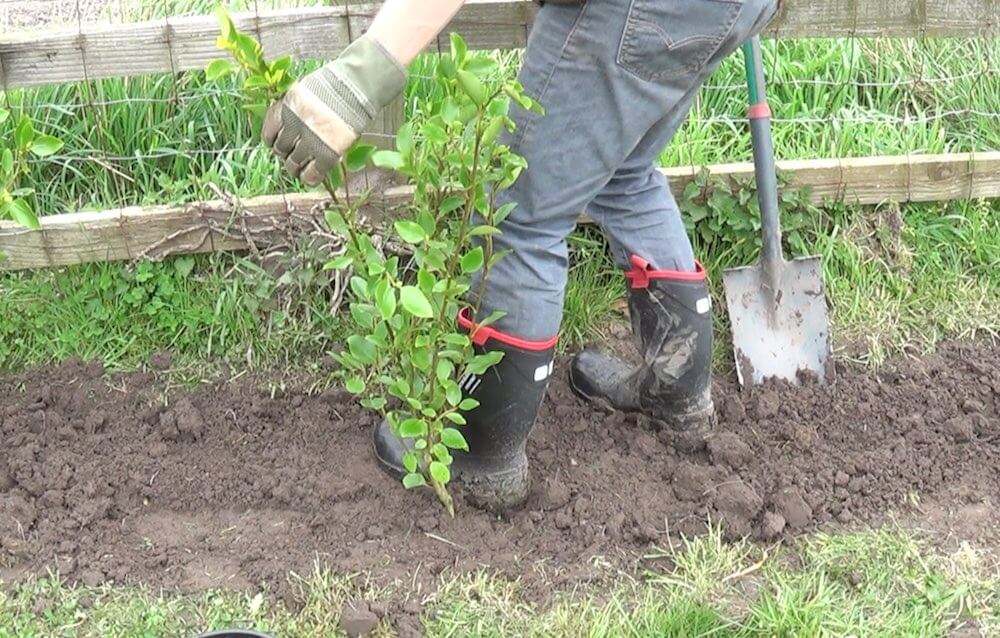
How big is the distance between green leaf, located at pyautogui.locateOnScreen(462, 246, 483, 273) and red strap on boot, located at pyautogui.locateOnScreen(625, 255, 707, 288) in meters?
0.77

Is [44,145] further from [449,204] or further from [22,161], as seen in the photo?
[449,204]

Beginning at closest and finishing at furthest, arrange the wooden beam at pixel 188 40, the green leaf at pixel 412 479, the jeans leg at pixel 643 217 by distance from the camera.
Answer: the green leaf at pixel 412 479 → the jeans leg at pixel 643 217 → the wooden beam at pixel 188 40

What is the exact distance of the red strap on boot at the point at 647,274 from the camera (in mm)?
2885

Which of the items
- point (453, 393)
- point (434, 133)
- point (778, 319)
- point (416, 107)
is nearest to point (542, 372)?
point (453, 393)

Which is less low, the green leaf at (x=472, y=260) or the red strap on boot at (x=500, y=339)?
the green leaf at (x=472, y=260)

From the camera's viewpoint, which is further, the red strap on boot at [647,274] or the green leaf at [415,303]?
the red strap on boot at [647,274]

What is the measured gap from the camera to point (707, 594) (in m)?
2.55

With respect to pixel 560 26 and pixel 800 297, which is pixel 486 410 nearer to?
pixel 560 26

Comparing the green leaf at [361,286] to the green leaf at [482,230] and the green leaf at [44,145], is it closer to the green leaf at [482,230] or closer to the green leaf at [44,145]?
the green leaf at [482,230]

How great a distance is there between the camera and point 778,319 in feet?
10.9

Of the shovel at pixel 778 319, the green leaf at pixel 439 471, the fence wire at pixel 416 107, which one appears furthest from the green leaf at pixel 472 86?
the shovel at pixel 778 319

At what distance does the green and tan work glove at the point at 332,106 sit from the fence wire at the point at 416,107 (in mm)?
1070

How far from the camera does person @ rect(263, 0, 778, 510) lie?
2041mm

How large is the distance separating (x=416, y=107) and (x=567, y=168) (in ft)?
4.42
